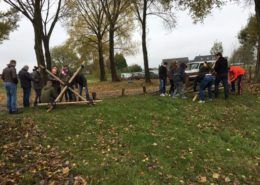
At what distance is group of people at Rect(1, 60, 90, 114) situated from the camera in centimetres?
1602

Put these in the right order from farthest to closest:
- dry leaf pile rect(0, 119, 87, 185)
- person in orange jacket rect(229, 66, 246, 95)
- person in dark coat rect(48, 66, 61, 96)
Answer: person in orange jacket rect(229, 66, 246, 95) < person in dark coat rect(48, 66, 61, 96) < dry leaf pile rect(0, 119, 87, 185)

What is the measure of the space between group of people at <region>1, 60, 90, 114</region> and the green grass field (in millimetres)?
760

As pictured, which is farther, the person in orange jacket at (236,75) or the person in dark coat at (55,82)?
the person in orange jacket at (236,75)

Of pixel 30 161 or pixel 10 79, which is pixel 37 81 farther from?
pixel 30 161

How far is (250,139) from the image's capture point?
13.4 metres

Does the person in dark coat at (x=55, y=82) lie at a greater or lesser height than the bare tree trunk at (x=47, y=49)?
lesser

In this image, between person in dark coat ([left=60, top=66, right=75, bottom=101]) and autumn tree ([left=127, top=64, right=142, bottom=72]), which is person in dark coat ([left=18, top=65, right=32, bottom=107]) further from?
autumn tree ([left=127, top=64, right=142, bottom=72])

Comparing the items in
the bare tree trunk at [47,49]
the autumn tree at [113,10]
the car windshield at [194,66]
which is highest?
the autumn tree at [113,10]

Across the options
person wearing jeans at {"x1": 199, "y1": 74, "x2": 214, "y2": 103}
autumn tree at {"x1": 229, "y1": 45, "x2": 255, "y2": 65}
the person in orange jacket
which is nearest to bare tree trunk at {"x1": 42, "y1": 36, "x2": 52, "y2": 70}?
the person in orange jacket

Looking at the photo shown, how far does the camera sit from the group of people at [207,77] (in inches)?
712

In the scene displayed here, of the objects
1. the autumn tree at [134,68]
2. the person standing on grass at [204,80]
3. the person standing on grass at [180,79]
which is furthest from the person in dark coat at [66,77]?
the autumn tree at [134,68]

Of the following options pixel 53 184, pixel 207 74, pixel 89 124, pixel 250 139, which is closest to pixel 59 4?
pixel 207 74

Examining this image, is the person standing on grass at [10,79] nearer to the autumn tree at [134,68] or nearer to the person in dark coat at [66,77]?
the person in dark coat at [66,77]

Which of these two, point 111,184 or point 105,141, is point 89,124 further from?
point 111,184
